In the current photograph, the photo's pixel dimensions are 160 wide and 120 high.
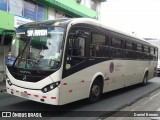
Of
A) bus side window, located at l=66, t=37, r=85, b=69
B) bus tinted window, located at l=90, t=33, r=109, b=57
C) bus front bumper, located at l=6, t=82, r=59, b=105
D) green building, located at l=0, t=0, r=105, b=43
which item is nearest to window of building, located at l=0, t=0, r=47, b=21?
green building, located at l=0, t=0, r=105, b=43

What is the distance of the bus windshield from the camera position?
7629mm

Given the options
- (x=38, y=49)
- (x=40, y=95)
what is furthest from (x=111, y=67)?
(x=40, y=95)

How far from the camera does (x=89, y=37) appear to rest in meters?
9.08

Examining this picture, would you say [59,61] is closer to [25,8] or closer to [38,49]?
[38,49]

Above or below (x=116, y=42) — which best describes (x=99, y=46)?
below

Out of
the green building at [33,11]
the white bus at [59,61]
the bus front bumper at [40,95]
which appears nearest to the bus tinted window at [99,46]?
the white bus at [59,61]

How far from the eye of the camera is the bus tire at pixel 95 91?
948 centimetres

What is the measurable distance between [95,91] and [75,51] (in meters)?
2.14

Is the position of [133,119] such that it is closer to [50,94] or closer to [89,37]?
[50,94]

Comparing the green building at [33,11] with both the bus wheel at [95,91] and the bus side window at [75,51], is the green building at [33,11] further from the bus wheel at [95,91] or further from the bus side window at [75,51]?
the bus side window at [75,51]

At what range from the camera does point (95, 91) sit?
9.68 meters

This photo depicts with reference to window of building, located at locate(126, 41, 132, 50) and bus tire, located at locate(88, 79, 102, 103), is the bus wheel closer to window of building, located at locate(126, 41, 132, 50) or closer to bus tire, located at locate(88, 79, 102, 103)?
bus tire, located at locate(88, 79, 102, 103)

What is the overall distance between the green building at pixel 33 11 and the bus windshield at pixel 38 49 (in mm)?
6695

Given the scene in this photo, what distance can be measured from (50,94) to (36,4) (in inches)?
532
